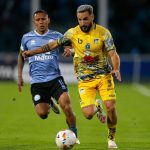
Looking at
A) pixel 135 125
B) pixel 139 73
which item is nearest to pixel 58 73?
pixel 135 125

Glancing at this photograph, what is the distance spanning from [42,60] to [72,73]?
59.3 feet

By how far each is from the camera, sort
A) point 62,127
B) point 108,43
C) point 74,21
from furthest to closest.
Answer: point 74,21 < point 62,127 < point 108,43

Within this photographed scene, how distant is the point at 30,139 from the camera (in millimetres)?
13734

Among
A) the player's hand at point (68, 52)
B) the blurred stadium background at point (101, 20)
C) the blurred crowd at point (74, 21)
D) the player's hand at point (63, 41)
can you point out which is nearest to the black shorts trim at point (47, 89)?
the player's hand at point (68, 52)

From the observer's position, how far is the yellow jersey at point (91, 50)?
12.3m

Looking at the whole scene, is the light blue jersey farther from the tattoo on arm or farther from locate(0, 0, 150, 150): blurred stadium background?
locate(0, 0, 150, 150): blurred stadium background

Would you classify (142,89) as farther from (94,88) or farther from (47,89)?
(94,88)

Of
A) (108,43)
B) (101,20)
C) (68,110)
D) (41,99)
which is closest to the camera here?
(108,43)

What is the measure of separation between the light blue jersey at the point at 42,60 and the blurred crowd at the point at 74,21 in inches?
856

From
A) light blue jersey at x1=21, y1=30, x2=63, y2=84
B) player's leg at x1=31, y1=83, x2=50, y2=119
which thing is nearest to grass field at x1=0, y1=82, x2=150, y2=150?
player's leg at x1=31, y1=83, x2=50, y2=119

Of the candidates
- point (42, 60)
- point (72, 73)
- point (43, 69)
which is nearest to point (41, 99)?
point (43, 69)

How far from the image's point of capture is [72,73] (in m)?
31.2

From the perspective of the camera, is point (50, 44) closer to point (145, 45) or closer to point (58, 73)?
point (58, 73)

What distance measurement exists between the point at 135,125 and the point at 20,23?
2047cm
